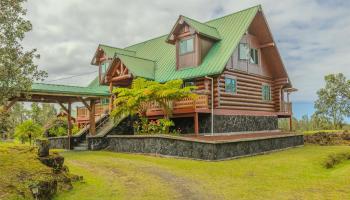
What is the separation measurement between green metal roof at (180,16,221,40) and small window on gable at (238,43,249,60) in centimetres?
197

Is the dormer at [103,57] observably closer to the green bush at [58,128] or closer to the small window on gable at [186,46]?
the green bush at [58,128]

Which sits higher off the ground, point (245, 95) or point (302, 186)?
point (245, 95)

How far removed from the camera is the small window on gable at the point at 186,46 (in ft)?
89.2

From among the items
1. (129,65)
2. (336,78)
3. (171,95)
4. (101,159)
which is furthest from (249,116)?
(336,78)

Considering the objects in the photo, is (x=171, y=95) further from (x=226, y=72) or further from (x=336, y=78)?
(x=336, y=78)

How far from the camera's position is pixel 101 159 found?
19.2 metres

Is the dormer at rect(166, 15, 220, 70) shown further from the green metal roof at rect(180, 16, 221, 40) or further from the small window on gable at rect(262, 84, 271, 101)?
the small window on gable at rect(262, 84, 271, 101)

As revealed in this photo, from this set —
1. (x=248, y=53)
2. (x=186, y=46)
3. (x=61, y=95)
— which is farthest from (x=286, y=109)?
(x=61, y=95)

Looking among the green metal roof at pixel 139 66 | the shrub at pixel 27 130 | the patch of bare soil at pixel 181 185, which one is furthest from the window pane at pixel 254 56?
the shrub at pixel 27 130

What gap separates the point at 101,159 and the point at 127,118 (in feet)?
30.3

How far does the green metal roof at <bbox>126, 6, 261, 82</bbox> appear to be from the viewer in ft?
83.4

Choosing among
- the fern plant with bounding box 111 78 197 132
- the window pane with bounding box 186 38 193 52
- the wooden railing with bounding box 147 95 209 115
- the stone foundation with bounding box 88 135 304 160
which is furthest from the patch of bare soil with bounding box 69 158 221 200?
the window pane with bounding box 186 38 193 52

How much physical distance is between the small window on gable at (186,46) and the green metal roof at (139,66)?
372 cm

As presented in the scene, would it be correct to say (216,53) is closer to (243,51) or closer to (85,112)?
(243,51)
